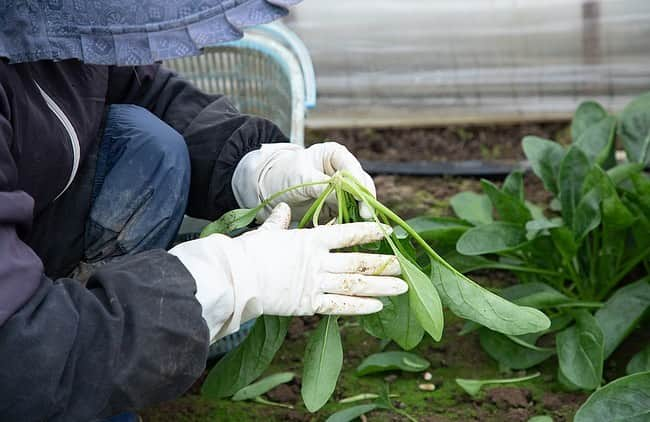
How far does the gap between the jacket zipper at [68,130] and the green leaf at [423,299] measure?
1.54 ft

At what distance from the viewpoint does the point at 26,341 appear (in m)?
0.98

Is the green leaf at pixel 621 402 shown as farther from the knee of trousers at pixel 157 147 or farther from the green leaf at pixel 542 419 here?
the knee of trousers at pixel 157 147

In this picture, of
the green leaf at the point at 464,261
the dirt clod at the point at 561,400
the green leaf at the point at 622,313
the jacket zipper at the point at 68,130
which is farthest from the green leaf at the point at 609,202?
the jacket zipper at the point at 68,130

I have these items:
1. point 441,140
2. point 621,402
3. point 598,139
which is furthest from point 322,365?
point 441,140

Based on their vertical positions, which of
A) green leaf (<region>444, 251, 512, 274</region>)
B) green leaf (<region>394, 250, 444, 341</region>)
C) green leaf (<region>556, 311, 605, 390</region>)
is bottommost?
green leaf (<region>556, 311, 605, 390</region>)

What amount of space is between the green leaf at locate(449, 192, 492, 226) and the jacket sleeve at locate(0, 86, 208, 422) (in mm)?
957

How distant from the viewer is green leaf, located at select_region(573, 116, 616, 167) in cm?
186

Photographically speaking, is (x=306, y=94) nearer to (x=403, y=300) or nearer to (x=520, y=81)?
(x=403, y=300)

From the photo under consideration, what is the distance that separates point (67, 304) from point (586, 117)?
130 centimetres

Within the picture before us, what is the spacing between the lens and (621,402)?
132cm

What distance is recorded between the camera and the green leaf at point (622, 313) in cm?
159

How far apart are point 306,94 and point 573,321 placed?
2.16ft

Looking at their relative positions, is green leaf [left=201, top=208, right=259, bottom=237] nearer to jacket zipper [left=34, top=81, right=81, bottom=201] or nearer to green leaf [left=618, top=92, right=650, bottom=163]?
jacket zipper [left=34, top=81, right=81, bottom=201]

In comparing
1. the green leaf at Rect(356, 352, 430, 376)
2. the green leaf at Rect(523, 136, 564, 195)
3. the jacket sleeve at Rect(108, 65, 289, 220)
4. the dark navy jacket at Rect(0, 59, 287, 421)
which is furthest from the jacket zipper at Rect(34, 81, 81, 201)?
the green leaf at Rect(523, 136, 564, 195)
